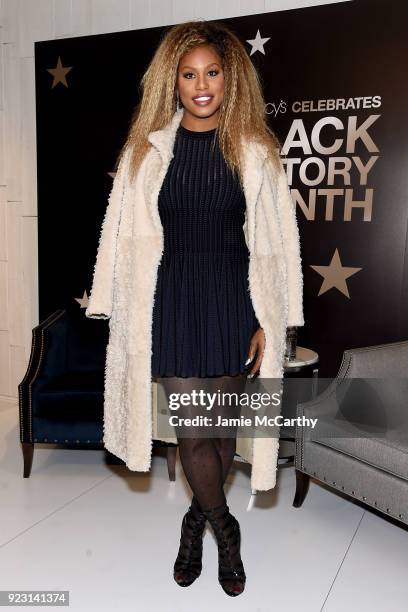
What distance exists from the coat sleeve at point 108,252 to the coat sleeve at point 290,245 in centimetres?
54

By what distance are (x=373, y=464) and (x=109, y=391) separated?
3.65 feet

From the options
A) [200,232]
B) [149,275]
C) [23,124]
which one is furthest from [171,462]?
[23,124]

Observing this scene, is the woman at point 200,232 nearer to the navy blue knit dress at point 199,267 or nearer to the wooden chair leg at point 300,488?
the navy blue knit dress at point 199,267

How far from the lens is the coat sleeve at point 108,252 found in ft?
6.44

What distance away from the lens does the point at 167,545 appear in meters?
2.39

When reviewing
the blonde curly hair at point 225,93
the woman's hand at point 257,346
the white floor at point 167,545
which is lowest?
the white floor at point 167,545

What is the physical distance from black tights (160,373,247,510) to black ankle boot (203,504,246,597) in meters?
0.05

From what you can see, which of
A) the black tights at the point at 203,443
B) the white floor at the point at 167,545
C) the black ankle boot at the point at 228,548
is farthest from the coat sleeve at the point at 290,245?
the white floor at the point at 167,545

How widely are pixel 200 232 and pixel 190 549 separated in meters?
1.13

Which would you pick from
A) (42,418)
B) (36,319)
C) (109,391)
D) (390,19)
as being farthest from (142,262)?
(36,319)

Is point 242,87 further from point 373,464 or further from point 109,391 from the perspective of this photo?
point 373,464

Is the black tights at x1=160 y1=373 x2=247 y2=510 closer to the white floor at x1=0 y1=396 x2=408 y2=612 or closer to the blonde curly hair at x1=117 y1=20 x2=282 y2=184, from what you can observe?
the white floor at x1=0 y1=396 x2=408 y2=612

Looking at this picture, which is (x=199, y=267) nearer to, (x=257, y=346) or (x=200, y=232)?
(x=200, y=232)

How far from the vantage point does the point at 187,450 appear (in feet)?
6.31
